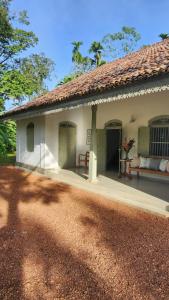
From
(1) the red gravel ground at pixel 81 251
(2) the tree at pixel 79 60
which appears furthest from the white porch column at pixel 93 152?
(2) the tree at pixel 79 60

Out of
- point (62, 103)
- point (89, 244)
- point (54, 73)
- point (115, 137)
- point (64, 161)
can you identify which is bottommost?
point (89, 244)

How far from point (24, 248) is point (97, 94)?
4.24 m

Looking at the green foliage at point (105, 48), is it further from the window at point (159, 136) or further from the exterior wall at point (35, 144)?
the window at point (159, 136)

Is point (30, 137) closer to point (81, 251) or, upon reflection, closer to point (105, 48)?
point (81, 251)

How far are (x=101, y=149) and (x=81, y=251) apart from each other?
6.88 metres

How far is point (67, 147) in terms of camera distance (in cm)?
1127

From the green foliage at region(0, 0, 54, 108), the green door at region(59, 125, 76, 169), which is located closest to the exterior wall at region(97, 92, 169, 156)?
the green door at region(59, 125, 76, 169)

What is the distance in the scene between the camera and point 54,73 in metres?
23.5

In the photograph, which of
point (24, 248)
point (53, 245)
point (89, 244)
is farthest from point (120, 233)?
point (24, 248)

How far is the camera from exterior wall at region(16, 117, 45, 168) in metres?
10.4

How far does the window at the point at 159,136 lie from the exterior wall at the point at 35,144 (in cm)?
462

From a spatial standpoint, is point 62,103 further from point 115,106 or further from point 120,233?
point 120,233

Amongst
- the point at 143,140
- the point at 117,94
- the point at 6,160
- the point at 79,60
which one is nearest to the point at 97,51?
the point at 79,60

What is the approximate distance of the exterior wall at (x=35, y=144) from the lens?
10383 mm
